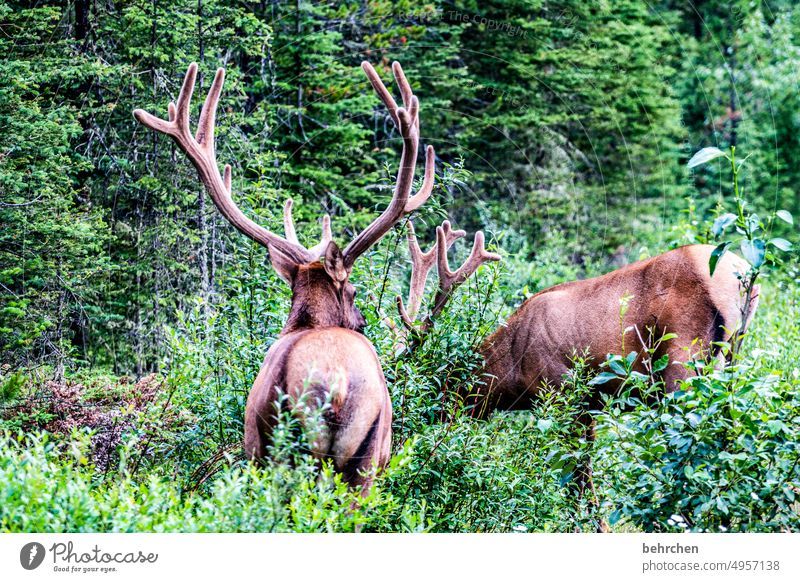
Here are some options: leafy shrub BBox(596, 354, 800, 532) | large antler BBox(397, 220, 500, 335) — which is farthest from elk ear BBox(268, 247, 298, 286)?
leafy shrub BBox(596, 354, 800, 532)

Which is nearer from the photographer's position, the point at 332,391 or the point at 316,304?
the point at 332,391

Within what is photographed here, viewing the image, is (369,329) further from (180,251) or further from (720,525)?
(180,251)

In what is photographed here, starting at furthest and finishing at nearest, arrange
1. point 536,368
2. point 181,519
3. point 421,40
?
point 421,40 < point 536,368 < point 181,519

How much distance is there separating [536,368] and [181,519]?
158 inches

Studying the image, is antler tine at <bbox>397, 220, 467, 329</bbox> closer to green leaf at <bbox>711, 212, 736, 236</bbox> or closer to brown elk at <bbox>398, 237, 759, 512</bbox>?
brown elk at <bbox>398, 237, 759, 512</bbox>

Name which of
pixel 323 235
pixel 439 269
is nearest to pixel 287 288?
pixel 323 235

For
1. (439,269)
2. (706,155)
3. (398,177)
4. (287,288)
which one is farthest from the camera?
(439,269)

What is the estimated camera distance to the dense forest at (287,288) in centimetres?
459

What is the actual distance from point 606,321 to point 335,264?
125 inches

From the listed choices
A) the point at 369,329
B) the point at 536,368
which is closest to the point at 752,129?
the point at 536,368

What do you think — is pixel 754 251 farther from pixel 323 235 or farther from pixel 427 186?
pixel 323 235

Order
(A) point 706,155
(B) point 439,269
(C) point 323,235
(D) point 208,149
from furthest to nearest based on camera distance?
1. (B) point 439,269
2. (C) point 323,235
3. (D) point 208,149
4. (A) point 706,155

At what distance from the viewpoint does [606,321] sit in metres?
7.25

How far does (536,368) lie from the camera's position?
739 centimetres
